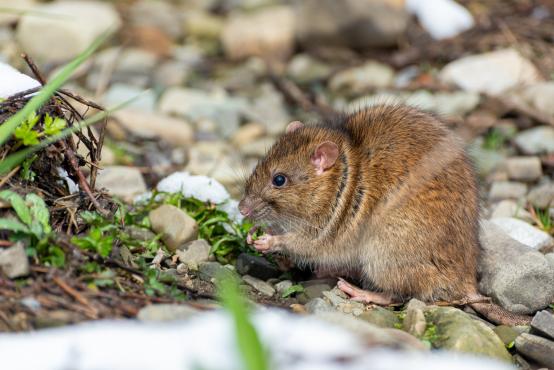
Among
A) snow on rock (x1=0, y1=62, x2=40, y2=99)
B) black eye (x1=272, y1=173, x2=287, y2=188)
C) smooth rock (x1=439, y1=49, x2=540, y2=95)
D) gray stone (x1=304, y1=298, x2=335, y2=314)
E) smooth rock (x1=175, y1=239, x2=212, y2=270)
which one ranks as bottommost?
gray stone (x1=304, y1=298, x2=335, y2=314)

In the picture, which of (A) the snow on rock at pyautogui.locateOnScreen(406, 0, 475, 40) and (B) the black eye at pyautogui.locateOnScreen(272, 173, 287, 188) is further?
(A) the snow on rock at pyautogui.locateOnScreen(406, 0, 475, 40)

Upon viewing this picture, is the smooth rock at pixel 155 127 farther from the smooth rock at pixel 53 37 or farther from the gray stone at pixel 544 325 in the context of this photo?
the gray stone at pixel 544 325

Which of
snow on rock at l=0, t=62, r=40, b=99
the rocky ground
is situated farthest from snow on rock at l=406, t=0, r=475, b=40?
snow on rock at l=0, t=62, r=40, b=99

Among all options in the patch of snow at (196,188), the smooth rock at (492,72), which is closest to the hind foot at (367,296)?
the patch of snow at (196,188)

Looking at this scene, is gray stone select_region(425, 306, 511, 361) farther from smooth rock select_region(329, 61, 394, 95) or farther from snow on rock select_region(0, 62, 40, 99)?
smooth rock select_region(329, 61, 394, 95)

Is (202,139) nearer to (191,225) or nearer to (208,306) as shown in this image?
(191,225)

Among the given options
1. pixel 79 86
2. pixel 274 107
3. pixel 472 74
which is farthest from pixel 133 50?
pixel 472 74
